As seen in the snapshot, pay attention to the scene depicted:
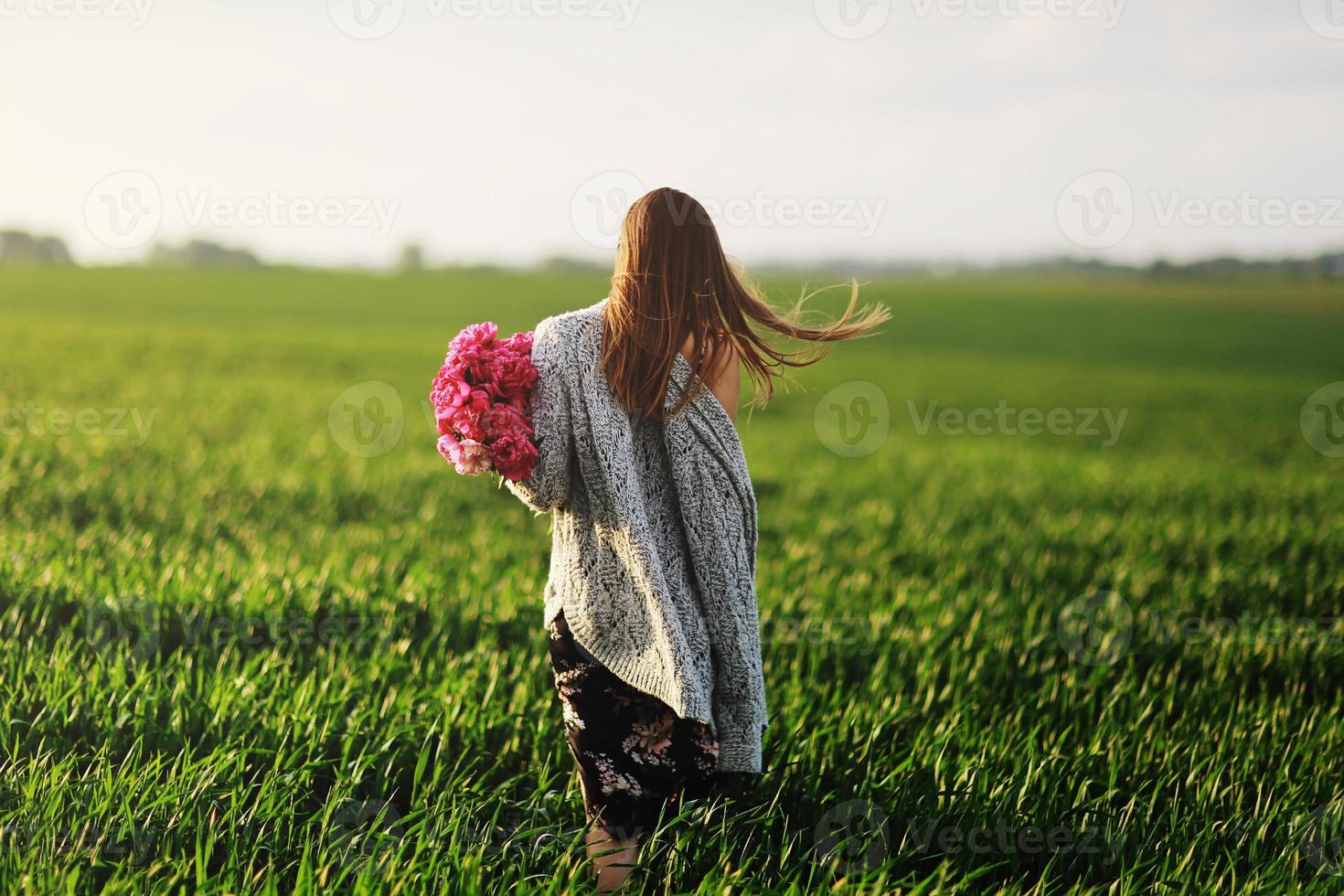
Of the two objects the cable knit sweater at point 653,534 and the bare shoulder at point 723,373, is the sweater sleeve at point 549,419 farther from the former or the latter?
the bare shoulder at point 723,373

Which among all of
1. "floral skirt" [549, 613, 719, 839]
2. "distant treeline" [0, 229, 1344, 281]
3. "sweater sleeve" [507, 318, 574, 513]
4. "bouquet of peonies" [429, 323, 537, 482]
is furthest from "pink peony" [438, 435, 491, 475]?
"distant treeline" [0, 229, 1344, 281]

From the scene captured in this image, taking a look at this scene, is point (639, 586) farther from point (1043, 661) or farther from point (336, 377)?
point (336, 377)

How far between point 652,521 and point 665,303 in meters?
0.62

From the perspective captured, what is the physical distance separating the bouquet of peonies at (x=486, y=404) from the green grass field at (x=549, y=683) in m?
1.01

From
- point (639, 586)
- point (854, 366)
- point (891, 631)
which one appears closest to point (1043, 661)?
point (891, 631)

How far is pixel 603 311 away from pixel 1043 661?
330 centimetres

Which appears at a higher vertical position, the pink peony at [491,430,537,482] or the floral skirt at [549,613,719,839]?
the pink peony at [491,430,537,482]

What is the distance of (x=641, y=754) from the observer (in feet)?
8.80

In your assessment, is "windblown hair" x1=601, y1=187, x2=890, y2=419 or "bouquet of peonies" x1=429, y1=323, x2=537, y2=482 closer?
"bouquet of peonies" x1=429, y1=323, x2=537, y2=482

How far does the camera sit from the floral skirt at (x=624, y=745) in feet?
8.79

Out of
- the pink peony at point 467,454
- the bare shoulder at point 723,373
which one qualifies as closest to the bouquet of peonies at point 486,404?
the pink peony at point 467,454

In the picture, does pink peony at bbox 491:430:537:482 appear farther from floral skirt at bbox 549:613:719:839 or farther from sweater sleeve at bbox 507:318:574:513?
floral skirt at bbox 549:613:719:839

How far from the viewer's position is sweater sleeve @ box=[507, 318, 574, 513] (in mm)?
2520

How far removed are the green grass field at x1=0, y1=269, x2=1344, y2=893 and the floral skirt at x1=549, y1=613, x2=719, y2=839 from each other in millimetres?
114
